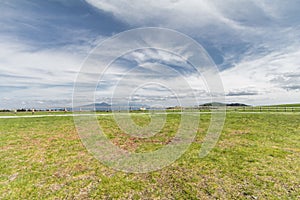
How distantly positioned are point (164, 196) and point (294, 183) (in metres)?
4.77

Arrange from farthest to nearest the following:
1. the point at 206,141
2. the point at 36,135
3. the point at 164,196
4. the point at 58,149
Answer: the point at 36,135, the point at 206,141, the point at 58,149, the point at 164,196

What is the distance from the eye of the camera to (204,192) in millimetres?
Result: 6012

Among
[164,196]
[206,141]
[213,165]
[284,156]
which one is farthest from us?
[206,141]

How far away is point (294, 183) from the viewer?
6.46 m

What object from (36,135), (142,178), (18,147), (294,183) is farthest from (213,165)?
(36,135)

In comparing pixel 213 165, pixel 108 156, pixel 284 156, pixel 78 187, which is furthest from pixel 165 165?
pixel 284 156

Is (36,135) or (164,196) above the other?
(36,135)

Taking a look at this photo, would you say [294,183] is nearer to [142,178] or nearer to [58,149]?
[142,178]

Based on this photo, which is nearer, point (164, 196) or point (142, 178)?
point (164, 196)

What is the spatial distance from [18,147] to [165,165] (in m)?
8.95

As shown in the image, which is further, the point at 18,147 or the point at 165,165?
the point at 18,147

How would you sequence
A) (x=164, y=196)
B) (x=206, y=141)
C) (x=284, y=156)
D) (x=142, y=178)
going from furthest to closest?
(x=206, y=141)
(x=284, y=156)
(x=142, y=178)
(x=164, y=196)

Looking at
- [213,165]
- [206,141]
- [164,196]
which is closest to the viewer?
[164,196]

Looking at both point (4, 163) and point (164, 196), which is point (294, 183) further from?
point (4, 163)
